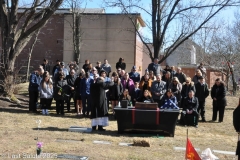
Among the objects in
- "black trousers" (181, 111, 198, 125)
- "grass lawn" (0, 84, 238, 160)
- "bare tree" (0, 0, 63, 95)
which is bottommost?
"grass lawn" (0, 84, 238, 160)

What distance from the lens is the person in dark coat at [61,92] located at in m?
13.7

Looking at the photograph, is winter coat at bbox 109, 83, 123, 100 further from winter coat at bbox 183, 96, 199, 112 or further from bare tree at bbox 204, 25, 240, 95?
bare tree at bbox 204, 25, 240, 95

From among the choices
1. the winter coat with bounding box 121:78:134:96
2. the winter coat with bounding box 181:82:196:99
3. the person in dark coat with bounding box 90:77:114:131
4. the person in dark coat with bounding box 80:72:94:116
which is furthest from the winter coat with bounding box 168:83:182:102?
the person in dark coat with bounding box 90:77:114:131

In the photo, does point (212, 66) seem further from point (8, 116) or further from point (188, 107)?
point (8, 116)

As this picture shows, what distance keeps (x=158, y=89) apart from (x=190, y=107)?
1.33 metres

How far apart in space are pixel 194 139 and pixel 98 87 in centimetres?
320

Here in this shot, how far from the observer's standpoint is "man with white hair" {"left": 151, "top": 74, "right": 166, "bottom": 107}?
13031 millimetres

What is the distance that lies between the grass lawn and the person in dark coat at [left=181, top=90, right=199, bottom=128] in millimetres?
478

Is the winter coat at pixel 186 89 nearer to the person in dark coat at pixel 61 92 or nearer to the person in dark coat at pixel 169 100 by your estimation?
the person in dark coat at pixel 169 100

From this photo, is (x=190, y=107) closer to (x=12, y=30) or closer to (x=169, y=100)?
(x=169, y=100)

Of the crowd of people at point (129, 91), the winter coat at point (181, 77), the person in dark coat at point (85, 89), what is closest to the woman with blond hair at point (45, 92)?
the crowd of people at point (129, 91)

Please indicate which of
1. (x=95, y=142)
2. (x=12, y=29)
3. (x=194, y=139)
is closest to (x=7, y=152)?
(x=95, y=142)

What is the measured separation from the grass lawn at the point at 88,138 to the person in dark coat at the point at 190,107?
1.57 ft

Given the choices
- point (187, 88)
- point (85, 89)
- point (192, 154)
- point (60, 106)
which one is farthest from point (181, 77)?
point (192, 154)
